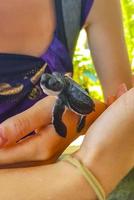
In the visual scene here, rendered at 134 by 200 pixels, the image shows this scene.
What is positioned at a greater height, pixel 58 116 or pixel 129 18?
pixel 58 116

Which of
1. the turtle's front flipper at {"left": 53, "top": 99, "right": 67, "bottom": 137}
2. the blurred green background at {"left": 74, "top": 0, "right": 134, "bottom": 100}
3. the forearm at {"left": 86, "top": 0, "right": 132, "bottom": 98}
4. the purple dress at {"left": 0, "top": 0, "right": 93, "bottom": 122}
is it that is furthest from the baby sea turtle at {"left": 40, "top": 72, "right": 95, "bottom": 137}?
the blurred green background at {"left": 74, "top": 0, "right": 134, "bottom": 100}

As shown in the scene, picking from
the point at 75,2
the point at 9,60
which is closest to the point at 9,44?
the point at 9,60

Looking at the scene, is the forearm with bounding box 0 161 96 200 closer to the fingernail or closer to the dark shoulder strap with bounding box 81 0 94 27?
the fingernail

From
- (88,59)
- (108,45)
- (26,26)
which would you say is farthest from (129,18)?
(26,26)

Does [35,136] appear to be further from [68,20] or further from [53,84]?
[68,20]

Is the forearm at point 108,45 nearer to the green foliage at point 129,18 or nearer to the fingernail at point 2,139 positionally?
the fingernail at point 2,139

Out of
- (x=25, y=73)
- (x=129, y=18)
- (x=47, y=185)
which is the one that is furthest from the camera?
(x=129, y=18)

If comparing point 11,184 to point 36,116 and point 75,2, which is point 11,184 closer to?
point 36,116
